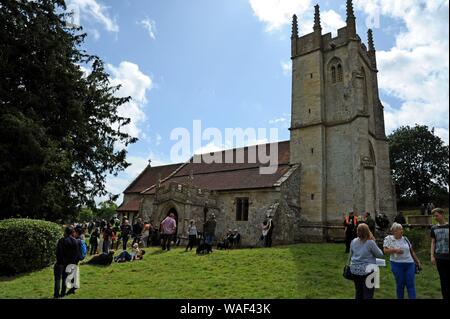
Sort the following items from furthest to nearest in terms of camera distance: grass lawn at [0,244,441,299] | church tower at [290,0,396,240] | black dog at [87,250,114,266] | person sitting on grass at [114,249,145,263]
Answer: church tower at [290,0,396,240] → person sitting on grass at [114,249,145,263] → black dog at [87,250,114,266] → grass lawn at [0,244,441,299]

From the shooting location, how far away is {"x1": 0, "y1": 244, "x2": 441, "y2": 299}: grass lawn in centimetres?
878

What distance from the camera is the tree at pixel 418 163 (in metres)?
45.5

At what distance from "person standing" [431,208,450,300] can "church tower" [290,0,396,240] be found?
50.5 ft

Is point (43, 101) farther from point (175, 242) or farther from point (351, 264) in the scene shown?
point (351, 264)

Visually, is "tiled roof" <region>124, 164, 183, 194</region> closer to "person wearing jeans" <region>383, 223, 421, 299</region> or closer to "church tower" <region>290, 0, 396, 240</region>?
"church tower" <region>290, 0, 396, 240</region>

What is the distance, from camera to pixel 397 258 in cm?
663

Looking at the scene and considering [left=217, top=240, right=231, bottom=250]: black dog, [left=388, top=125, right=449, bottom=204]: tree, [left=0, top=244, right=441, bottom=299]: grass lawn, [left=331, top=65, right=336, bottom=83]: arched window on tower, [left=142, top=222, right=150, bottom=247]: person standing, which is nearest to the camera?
[left=0, top=244, right=441, bottom=299]: grass lawn

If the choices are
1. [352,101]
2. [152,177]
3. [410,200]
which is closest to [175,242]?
[352,101]

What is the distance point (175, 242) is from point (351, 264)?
1692 cm

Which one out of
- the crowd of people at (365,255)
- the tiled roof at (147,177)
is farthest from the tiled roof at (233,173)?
the crowd of people at (365,255)

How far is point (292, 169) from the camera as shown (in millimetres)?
25266

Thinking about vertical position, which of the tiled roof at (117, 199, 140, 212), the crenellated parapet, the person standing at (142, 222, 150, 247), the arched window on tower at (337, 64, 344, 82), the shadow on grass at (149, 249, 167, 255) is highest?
the crenellated parapet

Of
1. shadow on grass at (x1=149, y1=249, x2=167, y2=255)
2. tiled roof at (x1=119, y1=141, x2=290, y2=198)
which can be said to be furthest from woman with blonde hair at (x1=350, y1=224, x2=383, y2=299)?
tiled roof at (x1=119, y1=141, x2=290, y2=198)

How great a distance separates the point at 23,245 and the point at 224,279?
28.6 ft
